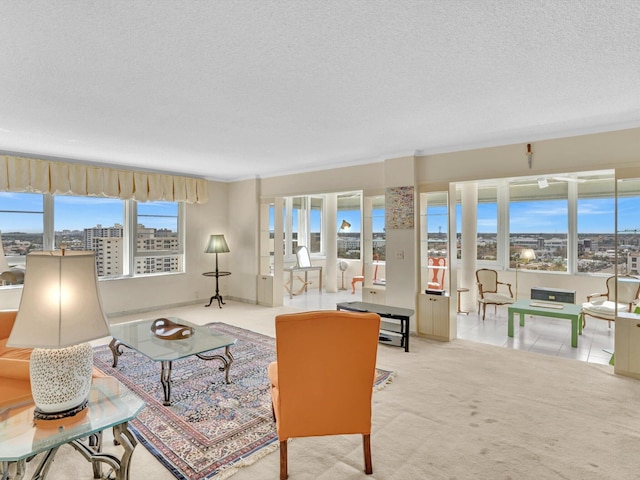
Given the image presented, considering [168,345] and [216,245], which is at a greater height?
[216,245]

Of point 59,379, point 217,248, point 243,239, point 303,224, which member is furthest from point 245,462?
point 303,224

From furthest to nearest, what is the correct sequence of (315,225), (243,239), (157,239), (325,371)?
(315,225) → (243,239) → (157,239) → (325,371)

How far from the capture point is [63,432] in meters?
1.68

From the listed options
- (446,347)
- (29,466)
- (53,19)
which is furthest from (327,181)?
(29,466)

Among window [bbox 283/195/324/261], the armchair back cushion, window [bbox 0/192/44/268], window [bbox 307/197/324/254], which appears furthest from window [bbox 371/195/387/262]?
window [bbox 0/192/44/268]

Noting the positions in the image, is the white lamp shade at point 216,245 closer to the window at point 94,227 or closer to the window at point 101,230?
the window at point 101,230

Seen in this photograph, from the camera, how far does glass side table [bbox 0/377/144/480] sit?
159 cm

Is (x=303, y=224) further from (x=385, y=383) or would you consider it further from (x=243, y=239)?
(x=385, y=383)

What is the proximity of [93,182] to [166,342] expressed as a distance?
138 inches

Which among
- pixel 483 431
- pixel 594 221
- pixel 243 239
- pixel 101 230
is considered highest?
pixel 594 221

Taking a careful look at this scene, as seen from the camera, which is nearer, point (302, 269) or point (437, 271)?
point (437, 271)

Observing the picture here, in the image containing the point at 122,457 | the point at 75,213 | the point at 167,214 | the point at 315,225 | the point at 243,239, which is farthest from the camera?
the point at 315,225

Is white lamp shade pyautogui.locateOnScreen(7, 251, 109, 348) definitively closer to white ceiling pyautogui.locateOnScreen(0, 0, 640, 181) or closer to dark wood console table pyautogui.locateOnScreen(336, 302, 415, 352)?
white ceiling pyautogui.locateOnScreen(0, 0, 640, 181)

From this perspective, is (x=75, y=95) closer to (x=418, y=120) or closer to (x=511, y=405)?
(x=418, y=120)
